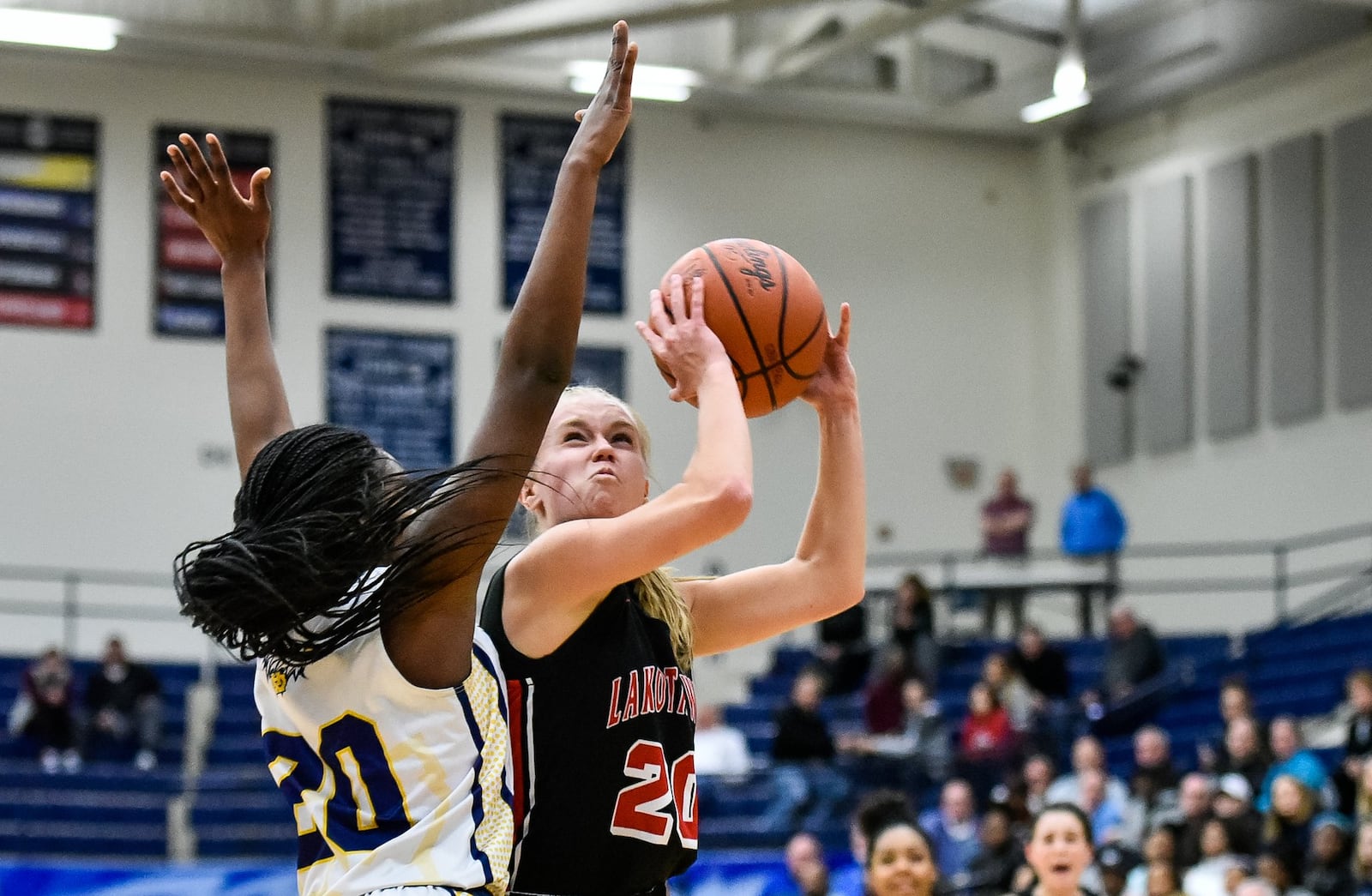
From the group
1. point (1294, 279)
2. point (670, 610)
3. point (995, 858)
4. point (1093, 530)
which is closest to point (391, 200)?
point (1093, 530)

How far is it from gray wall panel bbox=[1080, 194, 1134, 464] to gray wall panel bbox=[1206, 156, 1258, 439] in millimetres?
1070

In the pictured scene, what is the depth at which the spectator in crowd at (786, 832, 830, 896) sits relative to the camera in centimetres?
904

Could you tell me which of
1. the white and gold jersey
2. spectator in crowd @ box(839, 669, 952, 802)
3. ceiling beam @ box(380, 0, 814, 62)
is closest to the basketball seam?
the white and gold jersey

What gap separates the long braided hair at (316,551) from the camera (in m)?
2.30

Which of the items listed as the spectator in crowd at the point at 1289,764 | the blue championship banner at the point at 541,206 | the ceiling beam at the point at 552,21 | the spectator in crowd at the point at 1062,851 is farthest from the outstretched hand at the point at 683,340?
the blue championship banner at the point at 541,206

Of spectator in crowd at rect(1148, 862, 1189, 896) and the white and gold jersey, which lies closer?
the white and gold jersey

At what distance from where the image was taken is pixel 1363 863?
8492mm

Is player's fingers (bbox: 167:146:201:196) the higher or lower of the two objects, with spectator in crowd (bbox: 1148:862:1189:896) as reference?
higher

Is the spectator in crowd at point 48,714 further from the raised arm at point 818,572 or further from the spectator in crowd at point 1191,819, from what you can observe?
the raised arm at point 818,572

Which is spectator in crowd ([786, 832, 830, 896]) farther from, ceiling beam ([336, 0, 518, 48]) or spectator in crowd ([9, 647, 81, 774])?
ceiling beam ([336, 0, 518, 48])

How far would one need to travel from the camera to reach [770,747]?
13953 millimetres

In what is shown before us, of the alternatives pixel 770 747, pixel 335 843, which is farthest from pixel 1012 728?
pixel 335 843

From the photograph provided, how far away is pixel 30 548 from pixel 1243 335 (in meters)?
10.6

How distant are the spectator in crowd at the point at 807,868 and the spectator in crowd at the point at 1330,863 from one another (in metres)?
2.28
